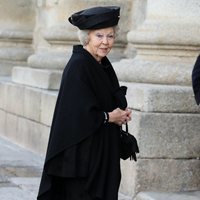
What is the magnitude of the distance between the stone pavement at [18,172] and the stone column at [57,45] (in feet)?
2.64

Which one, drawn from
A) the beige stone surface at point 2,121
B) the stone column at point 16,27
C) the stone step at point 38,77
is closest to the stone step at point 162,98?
the stone step at point 38,77

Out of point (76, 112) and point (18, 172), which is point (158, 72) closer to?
point (18, 172)

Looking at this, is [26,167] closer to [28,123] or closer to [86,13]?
[28,123]

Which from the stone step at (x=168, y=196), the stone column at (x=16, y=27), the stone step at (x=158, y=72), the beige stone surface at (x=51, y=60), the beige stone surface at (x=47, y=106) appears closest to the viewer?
the stone step at (x=168, y=196)

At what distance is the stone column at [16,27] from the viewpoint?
11289 millimetres

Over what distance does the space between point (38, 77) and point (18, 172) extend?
5.62 ft

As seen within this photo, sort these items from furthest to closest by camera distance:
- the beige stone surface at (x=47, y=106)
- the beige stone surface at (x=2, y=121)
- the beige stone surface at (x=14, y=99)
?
the beige stone surface at (x=2, y=121), the beige stone surface at (x=14, y=99), the beige stone surface at (x=47, y=106)

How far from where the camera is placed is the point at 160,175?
6172 mm

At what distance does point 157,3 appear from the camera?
6664 millimetres

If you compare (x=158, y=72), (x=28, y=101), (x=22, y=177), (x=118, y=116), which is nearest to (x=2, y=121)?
(x=28, y=101)

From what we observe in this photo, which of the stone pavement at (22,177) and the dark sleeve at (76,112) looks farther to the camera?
the stone pavement at (22,177)

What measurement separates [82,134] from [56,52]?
5059mm

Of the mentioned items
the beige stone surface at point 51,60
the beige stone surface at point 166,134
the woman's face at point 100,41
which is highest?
the woman's face at point 100,41

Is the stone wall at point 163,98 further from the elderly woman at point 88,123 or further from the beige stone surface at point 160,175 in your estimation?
the elderly woman at point 88,123
